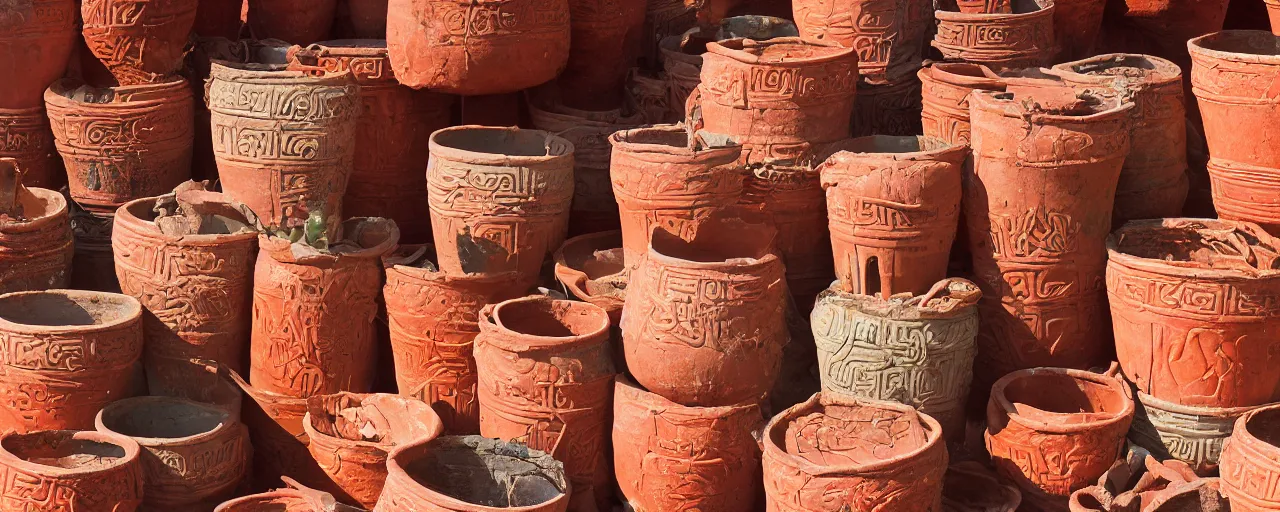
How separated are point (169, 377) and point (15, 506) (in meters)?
1.26

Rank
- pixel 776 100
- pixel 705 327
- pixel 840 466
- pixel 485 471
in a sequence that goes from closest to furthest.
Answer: pixel 840 466 → pixel 705 327 → pixel 485 471 → pixel 776 100

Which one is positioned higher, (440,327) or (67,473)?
(440,327)

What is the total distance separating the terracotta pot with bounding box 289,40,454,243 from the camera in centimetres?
1102

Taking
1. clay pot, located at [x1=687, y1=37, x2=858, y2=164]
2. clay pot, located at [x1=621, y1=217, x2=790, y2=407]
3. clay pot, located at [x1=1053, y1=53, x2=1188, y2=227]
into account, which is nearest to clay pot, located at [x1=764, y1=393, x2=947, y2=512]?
clay pot, located at [x1=621, y1=217, x2=790, y2=407]

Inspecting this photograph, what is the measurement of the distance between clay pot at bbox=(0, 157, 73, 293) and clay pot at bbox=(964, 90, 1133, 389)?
501 cm

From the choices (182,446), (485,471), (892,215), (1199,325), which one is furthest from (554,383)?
(1199,325)

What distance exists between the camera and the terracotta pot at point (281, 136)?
10.5 metres

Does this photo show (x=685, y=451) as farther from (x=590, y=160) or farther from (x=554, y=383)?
(x=590, y=160)

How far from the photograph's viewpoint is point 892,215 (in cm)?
946

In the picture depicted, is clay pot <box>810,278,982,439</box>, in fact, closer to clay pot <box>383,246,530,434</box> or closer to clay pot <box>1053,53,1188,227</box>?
clay pot <box>1053,53,1188,227</box>

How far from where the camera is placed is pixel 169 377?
1059 centimetres

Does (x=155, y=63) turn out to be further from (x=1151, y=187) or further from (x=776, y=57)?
(x=1151, y=187)

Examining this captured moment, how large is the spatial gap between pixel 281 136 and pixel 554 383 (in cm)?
218

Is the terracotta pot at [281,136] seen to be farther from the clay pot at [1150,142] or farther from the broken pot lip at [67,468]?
the clay pot at [1150,142]
